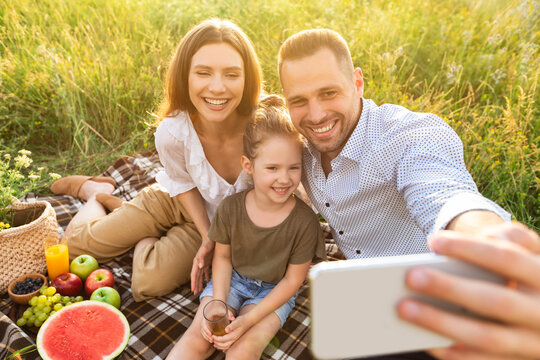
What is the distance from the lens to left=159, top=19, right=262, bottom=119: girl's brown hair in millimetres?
2449

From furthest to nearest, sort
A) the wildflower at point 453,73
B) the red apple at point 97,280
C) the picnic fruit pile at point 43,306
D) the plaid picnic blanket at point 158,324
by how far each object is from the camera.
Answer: the wildflower at point 453,73 → the red apple at point 97,280 → the picnic fruit pile at point 43,306 → the plaid picnic blanket at point 158,324

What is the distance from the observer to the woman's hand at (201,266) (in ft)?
8.43

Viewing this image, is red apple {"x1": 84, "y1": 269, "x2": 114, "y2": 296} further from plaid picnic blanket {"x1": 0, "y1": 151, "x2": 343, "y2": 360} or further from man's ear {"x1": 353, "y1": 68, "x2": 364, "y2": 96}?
man's ear {"x1": 353, "y1": 68, "x2": 364, "y2": 96}

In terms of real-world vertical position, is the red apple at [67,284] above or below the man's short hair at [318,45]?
below

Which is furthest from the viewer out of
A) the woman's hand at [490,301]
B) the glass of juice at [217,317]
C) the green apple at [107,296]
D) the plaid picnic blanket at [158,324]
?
the green apple at [107,296]

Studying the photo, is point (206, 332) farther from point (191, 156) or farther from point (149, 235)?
point (149, 235)

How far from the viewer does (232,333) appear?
2035mm

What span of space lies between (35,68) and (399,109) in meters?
4.56

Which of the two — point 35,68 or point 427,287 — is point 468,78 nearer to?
point 427,287

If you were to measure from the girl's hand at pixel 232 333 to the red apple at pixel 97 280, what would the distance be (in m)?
1.15

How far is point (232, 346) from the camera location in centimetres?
211

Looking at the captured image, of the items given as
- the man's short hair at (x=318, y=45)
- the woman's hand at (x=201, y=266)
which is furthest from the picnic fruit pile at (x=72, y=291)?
the man's short hair at (x=318, y=45)

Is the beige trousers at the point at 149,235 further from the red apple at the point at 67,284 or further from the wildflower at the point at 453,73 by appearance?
the wildflower at the point at 453,73

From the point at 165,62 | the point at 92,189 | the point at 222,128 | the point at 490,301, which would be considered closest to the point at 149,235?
the point at 92,189
